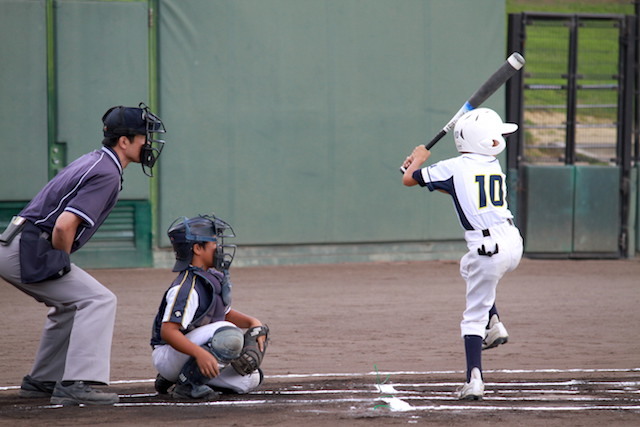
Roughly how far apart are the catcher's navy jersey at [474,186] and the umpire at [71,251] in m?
1.73

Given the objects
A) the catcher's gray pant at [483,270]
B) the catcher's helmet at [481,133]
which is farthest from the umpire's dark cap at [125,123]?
the catcher's gray pant at [483,270]

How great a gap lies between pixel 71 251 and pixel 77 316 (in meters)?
0.35

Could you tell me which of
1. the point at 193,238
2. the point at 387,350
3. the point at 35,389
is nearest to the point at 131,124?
the point at 193,238

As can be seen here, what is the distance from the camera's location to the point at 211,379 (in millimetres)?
5512

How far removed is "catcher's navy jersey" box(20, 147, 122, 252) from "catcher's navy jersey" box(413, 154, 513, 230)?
5.85 feet

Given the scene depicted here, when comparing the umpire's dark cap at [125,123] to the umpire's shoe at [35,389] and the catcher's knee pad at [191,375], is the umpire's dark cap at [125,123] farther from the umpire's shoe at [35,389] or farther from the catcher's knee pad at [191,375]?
the umpire's shoe at [35,389]

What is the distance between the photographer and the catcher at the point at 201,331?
17.0 ft

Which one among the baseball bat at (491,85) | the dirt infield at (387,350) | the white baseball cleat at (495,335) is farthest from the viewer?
the baseball bat at (491,85)

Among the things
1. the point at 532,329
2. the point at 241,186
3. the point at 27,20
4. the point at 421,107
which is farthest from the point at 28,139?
the point at 532,329

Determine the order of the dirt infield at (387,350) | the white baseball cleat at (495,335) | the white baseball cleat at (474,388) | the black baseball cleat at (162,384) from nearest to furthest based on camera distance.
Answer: the dirt infield at (387,350), the white baseball cleat at (474,388), the black baseball cleat at (162,384), the white baseball cleat at (495,335)

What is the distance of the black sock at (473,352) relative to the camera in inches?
210

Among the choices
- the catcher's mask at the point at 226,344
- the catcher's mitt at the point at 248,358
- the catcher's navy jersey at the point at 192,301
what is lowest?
the catcher's mitt at the point at 248,358

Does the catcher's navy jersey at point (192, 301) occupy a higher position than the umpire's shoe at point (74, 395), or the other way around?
the catcher's navy jersey at point (192, 301)

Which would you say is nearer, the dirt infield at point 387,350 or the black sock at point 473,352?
the dirt infield at point 387,350
